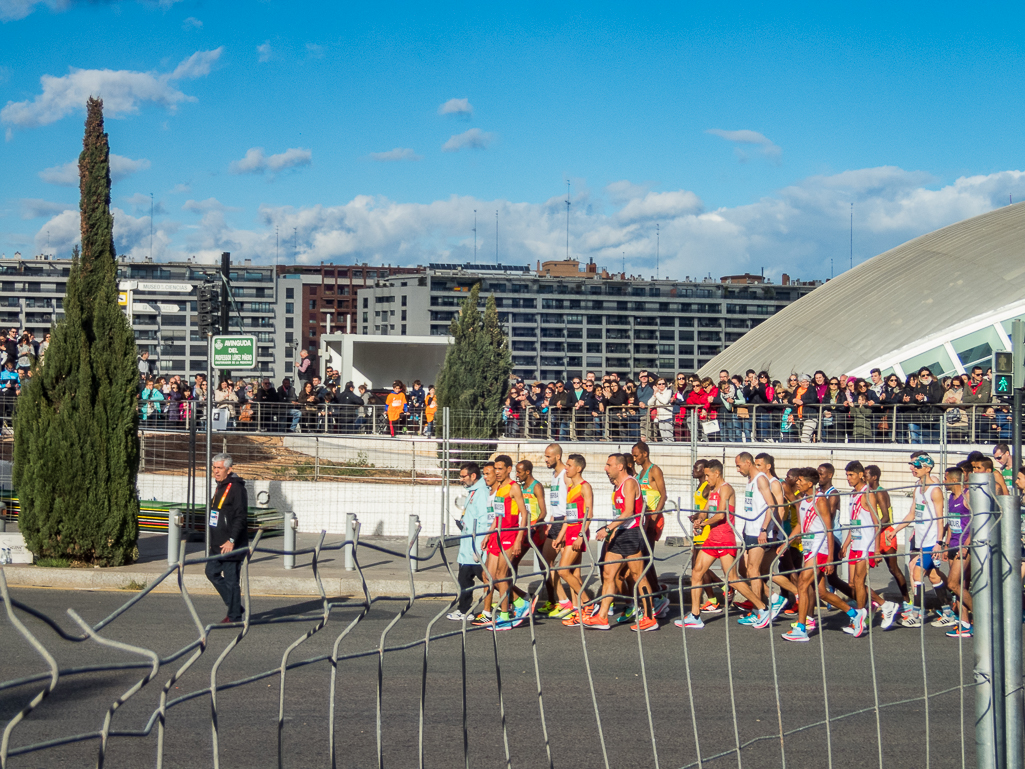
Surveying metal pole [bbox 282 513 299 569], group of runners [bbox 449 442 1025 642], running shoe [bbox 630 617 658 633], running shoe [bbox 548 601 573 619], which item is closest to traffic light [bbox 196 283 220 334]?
metal pole [bbox 282 513 299 569]

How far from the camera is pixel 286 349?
160250 mm

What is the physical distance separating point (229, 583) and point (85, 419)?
12.6ft

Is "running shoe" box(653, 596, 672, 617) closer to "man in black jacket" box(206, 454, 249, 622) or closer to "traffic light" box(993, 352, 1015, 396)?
"man in black jacket" box(206, 454, 249, 622)

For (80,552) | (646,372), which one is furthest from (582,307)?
(80,552)

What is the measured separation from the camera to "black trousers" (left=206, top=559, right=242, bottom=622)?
9820mm

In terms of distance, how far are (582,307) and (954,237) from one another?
398 feet

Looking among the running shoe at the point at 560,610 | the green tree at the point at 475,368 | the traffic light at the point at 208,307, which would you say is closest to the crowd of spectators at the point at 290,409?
the green tree at the point at 475,368

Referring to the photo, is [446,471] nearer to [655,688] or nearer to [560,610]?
[560,610]

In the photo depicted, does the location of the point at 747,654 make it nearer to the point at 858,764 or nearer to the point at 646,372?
the point at 858,764

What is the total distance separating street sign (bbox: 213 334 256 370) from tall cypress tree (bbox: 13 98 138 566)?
1.31 meters

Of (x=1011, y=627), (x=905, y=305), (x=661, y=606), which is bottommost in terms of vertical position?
(x=661, y=606)

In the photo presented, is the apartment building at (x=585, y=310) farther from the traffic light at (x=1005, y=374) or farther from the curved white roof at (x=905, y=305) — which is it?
the traffic light at (x=1005, y=374)

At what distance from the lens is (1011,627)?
11.1 ft

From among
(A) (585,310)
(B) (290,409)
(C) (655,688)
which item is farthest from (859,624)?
(A) (585,310)
